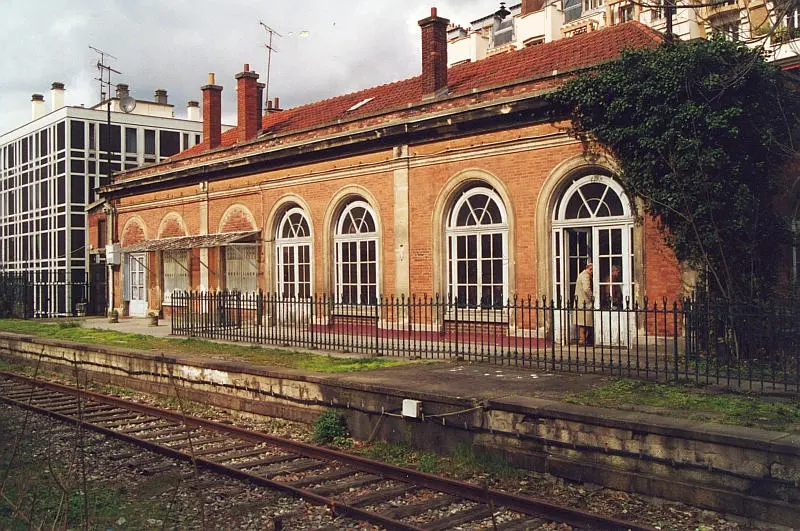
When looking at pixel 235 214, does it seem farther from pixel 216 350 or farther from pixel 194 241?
pixel 216 350

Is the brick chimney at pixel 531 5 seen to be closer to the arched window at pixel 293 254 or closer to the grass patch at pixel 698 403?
the arched window at pixel 293 254

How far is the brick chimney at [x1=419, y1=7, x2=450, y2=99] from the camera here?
58.9 feet

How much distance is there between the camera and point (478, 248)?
16.4 metres

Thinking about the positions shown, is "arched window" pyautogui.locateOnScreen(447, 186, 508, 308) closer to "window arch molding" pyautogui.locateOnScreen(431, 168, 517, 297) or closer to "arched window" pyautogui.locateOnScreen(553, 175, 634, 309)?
"window arch molding" pyautogui.locateOnScreen(431, 168, 517, 297)

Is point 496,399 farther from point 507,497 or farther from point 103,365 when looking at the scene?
point 103,365

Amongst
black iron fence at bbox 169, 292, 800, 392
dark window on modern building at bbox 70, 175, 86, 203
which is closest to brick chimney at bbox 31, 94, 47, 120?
dark window on modern building at bbox 70, 175, 86, 203

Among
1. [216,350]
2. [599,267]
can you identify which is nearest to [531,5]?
[599,267]

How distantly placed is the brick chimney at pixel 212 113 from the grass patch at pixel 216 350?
774cm

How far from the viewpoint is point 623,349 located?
13711 mm

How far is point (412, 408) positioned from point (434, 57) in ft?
37.1

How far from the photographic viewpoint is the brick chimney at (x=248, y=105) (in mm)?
24234

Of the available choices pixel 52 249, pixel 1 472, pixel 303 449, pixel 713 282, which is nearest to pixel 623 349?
pixel 713 282

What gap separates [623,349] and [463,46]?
32776 millimetres

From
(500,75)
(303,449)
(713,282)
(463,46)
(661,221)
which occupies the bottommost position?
(303,449)
